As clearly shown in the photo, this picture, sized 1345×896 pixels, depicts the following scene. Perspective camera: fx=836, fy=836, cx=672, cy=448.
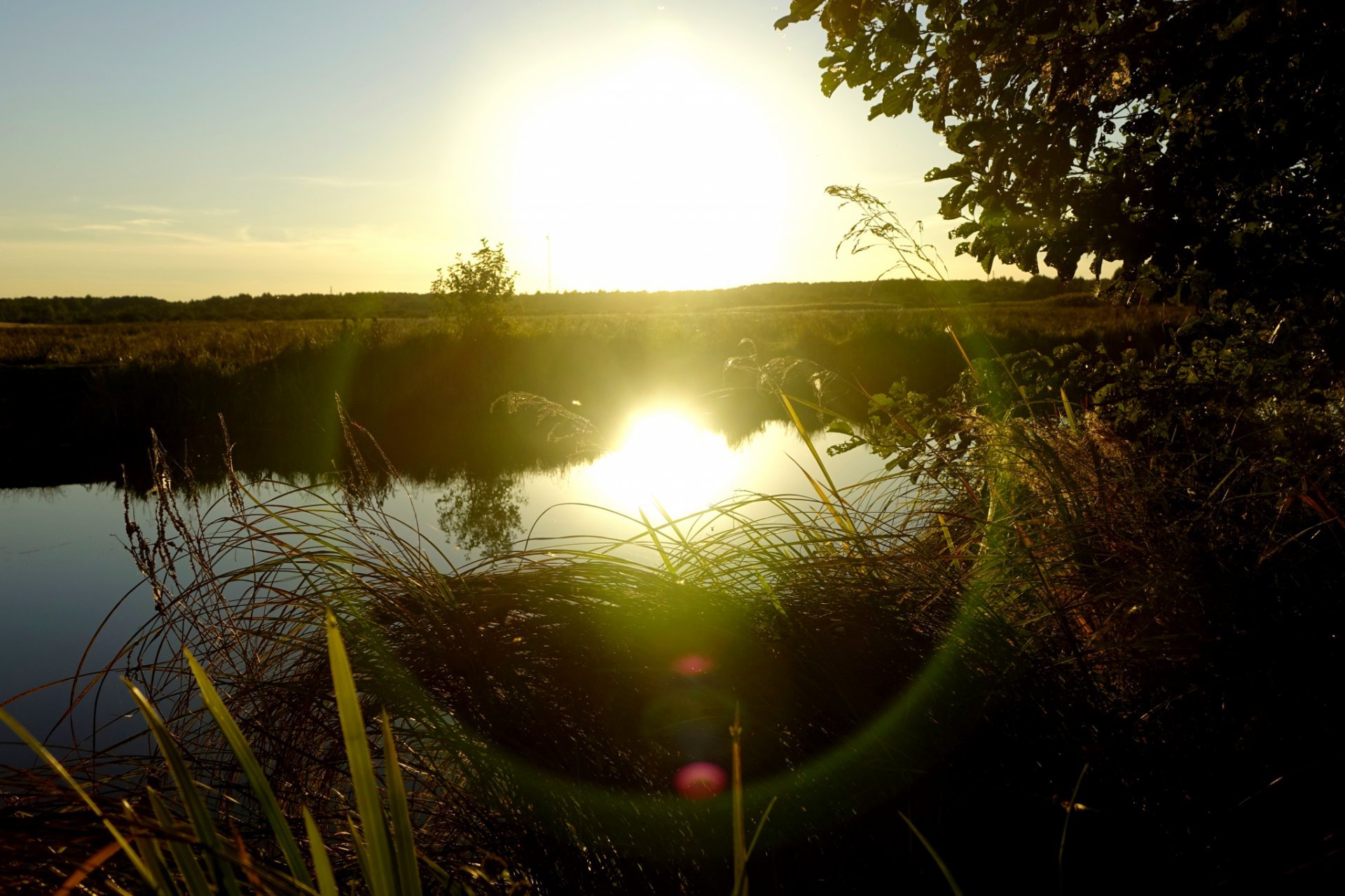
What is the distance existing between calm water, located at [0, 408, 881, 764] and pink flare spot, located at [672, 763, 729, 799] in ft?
4.74

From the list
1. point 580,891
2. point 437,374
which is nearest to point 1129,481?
point 580,891

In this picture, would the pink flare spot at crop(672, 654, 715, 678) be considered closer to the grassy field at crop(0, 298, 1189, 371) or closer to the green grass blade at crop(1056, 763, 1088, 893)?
the green grass blade at crop(1056, 763, 1088, 893)

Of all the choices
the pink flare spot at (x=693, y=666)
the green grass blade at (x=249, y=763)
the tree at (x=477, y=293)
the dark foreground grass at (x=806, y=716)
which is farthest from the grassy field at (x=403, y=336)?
Answer: the green grass blade at (x=249, y=763)

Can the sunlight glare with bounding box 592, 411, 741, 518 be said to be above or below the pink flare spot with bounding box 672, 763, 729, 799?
below

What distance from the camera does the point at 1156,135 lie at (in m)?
2.85

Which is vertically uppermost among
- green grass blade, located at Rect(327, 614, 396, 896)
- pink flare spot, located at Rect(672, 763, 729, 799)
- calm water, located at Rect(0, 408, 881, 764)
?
green grass blade, located at Rect(327, 614, 396, 896)

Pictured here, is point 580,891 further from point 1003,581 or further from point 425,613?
point 1003,581

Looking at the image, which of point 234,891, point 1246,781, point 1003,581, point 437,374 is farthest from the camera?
point 437,374

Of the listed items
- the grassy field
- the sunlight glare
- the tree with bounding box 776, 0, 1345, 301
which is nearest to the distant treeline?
the grassy field

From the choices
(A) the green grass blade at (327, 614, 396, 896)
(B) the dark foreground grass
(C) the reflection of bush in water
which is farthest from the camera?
(C) the reflection of bush in water

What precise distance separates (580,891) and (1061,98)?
2.68m

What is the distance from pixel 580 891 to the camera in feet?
4.89

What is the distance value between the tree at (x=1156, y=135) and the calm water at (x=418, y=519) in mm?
1757

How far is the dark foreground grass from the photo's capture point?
149cm
